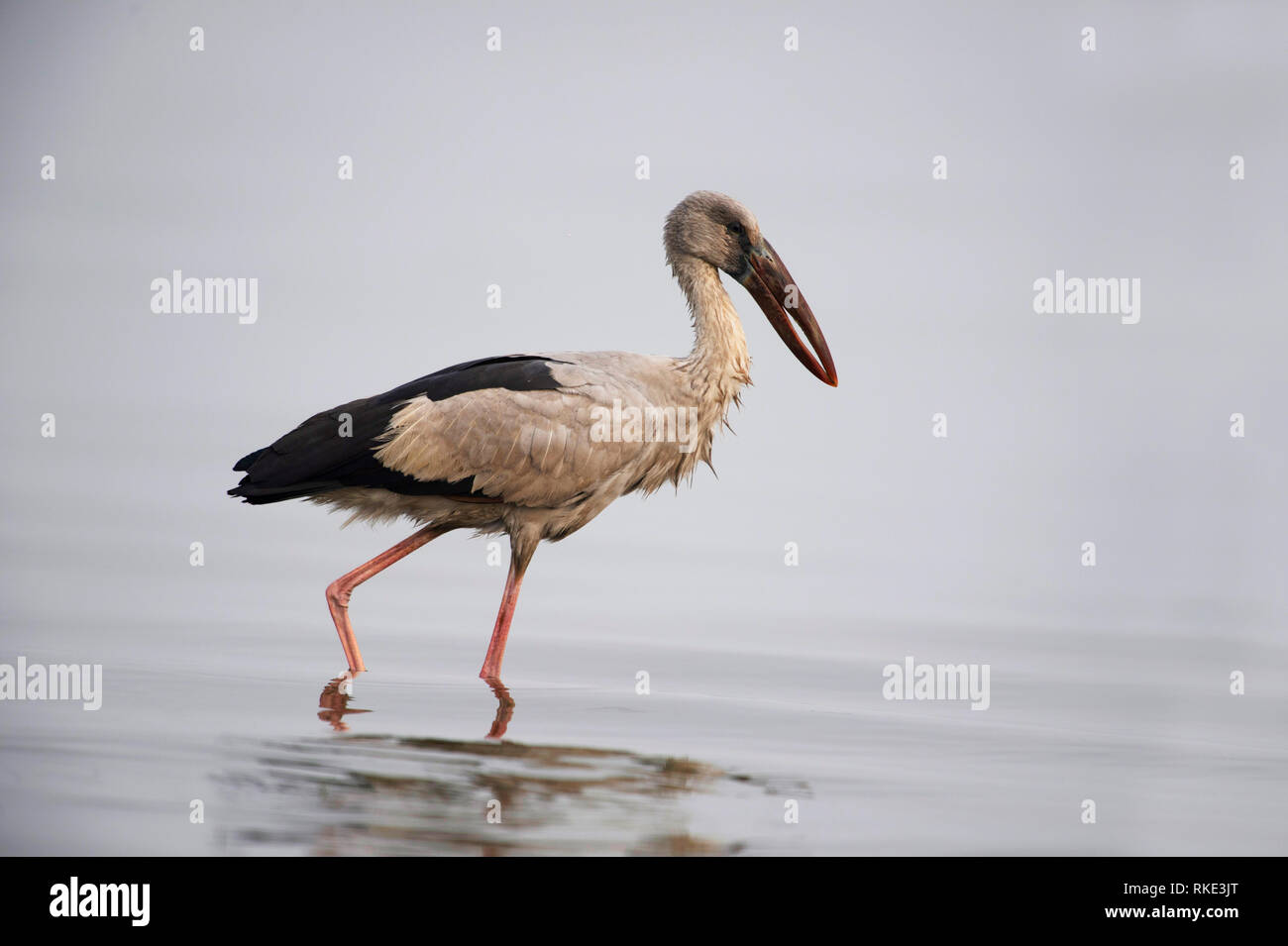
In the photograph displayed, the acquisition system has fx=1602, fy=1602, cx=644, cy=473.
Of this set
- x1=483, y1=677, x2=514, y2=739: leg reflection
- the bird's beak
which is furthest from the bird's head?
x1=483, y1=677, x2=514, y2=739: leg reflection

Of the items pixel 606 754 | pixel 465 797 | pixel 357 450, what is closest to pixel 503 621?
pixel 357 450

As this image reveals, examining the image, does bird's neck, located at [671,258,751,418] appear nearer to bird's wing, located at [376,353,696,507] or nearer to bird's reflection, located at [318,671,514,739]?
bird's wing, located at [376,353,696,507]

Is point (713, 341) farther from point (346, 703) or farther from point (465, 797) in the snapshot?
point (465, 797)

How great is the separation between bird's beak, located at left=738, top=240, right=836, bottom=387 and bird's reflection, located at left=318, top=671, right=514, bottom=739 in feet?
10.0

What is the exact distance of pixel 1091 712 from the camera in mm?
10898

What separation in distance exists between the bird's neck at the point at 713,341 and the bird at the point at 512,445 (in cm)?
1

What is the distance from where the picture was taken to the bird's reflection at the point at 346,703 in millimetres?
8703

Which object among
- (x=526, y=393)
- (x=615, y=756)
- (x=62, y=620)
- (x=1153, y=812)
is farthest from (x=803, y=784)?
(x=62, y=620)

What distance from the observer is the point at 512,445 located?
9.90m

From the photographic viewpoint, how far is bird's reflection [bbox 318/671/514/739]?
28.6 feet

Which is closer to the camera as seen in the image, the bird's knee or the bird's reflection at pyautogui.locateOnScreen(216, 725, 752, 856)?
the bird's reflection at pyautogui.locateOnScreen(216, 725, 752, 856)

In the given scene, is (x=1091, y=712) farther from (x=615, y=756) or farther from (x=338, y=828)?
(x=338, y=828)

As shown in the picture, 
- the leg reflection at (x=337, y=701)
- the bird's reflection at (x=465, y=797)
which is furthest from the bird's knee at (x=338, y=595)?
the bird's reflection at (x=465, y=797)
